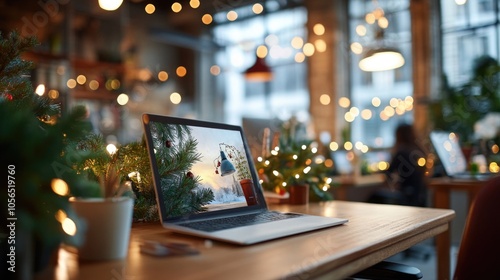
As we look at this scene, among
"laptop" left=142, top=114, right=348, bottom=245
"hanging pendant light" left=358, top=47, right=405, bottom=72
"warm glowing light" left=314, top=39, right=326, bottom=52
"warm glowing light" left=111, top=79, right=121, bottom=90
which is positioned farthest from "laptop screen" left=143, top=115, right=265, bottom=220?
"warm glowing light" left=314, top=39, right=326, bottom=52

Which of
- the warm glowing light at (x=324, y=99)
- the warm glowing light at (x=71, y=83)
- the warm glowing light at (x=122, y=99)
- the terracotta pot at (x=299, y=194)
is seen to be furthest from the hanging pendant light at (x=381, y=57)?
the warm glowing light at (x=122, y=99)

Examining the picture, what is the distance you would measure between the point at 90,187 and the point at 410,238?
729 mm

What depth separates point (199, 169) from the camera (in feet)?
3.77

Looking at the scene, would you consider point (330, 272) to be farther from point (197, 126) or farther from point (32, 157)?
point (197, 126)

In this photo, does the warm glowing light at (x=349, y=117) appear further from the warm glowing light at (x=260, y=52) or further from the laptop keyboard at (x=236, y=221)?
the laptop keyboard at (x=236, y=221)

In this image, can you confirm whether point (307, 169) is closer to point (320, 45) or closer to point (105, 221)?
point (105, 221)

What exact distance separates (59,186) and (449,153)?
307 centimetres

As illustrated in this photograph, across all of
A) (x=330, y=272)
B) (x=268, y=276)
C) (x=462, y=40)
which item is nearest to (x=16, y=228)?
(x=268, y=276)

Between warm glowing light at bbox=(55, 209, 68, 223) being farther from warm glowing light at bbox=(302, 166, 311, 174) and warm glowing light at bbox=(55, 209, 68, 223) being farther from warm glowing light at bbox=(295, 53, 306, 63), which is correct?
warm glowing light at bbox=(295, 53, 306, 63)

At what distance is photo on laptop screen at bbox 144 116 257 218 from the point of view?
3.54ft

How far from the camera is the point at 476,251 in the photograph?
121 cm

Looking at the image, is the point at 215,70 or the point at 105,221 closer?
the point at 105,221

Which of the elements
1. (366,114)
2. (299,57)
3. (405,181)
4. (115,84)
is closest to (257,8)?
(299,57)

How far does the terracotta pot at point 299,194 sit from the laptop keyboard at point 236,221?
336 millimetres
